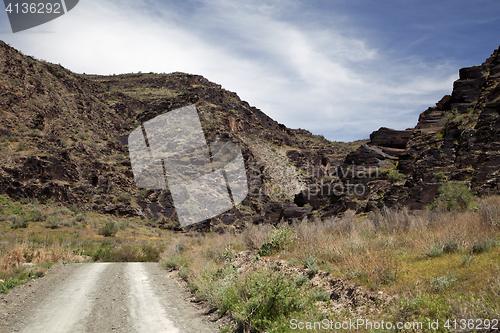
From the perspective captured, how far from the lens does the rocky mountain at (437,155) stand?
1850 centimetres

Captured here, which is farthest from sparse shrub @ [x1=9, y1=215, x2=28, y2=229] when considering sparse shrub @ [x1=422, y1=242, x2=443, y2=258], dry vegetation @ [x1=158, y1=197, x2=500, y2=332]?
sparse shrub @ [x1=422, y1=242, x2=443, y2=258]

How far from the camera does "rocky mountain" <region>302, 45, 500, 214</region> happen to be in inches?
728

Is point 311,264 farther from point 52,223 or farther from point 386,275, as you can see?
point 52,223

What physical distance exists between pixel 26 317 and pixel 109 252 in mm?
20900

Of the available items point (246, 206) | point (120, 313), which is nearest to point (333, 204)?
point (120, 313)

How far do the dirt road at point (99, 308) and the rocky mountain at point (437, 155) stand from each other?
16555 millimetres

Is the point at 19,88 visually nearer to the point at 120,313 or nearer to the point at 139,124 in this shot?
the point at 139,124

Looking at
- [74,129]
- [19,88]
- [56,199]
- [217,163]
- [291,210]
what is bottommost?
[291,210]

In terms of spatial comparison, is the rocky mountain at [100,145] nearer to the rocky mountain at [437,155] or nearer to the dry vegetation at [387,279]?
the rocky mountain at [437,155]

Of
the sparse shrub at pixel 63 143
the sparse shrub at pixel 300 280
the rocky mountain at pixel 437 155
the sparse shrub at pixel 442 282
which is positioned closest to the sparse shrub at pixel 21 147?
the sparse shrub at pixel 63 143

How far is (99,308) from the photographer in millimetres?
8141

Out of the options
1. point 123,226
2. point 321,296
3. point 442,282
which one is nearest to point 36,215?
point 123,226

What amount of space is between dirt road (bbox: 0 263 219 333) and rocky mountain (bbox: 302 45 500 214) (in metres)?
16.6

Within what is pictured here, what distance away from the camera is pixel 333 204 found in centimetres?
2988
